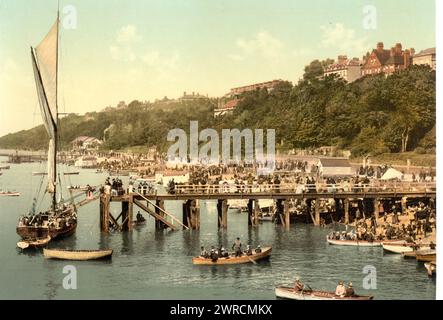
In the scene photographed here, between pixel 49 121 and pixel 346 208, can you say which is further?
pixel 346 208

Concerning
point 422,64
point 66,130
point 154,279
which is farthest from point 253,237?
point 66,130

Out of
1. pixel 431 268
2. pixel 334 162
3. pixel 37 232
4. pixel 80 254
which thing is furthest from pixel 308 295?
pixel 334 162

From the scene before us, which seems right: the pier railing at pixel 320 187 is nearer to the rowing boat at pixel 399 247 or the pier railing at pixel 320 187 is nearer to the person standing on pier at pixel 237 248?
the person standing on pier at pixel 237 248

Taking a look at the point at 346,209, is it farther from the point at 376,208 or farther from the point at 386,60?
the point at 386,60

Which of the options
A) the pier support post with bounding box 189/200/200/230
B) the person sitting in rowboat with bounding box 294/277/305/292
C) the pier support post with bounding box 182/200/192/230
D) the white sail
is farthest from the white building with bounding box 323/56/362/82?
the person sitting in rowboat with bounding box 294/277/305/292
